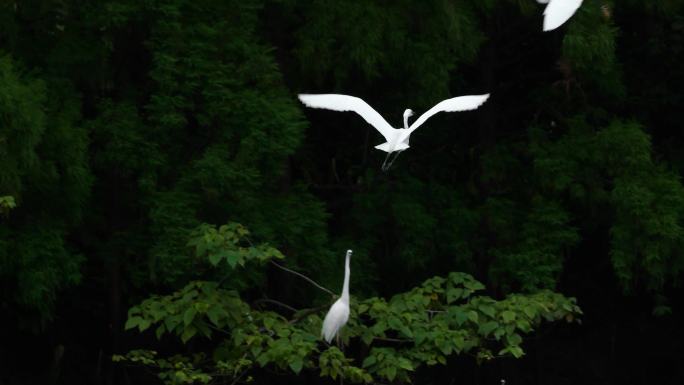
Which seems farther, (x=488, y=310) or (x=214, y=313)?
(x=488, y=310)

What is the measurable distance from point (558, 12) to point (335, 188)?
380 cm

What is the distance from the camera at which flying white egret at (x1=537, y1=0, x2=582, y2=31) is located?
6777 mm

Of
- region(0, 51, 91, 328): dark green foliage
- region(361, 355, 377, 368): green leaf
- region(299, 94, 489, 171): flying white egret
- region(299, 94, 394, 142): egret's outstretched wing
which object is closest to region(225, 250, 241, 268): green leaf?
region(361, 355, 377, 368): green leaf

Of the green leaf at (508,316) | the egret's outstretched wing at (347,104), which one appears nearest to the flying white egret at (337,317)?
the green leaf at (508,316)

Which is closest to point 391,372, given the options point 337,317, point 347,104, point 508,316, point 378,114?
point 337,317

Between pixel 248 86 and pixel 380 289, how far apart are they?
2.08 metres

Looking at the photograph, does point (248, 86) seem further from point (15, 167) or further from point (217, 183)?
point (15, 167)

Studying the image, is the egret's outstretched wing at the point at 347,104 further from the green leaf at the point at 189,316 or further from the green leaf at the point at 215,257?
the green leaf at the point at 189,316

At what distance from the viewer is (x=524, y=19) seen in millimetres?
10602

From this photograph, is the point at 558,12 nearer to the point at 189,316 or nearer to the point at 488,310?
the point at 488,310

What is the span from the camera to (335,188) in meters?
10.4

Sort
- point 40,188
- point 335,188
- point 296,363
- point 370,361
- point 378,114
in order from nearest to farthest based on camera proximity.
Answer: point 296,363 < point 370,361 < point 378,114 < point 40,188 < point 335,188

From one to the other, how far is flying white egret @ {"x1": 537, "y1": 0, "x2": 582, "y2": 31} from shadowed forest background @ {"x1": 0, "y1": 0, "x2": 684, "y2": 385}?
1.30 m

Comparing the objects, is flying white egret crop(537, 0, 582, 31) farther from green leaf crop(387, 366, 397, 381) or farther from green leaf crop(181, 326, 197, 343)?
green leaf crop(181, 326, 197, 343)
